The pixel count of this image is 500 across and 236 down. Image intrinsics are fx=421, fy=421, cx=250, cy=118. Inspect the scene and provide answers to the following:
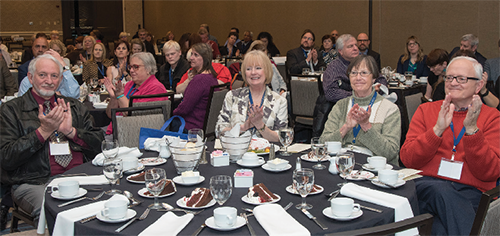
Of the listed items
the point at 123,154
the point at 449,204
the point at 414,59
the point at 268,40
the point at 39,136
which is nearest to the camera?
the point at 449,204

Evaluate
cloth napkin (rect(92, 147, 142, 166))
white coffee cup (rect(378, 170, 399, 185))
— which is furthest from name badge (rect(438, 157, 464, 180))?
cloth napkin (rect(92, 147, 142, 166))

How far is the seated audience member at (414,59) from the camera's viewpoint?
7.19 metres

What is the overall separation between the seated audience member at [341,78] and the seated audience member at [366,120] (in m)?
1.23

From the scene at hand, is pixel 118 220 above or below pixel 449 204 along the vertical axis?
above

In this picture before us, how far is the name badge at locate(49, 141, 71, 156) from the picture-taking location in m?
2.61

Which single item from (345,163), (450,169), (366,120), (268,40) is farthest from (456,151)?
(268,40)

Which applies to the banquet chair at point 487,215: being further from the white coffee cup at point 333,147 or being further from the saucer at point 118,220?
the saucer at point 118,220

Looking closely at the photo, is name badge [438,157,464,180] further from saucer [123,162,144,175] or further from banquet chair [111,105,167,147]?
banquet chair [111,105,167,147]

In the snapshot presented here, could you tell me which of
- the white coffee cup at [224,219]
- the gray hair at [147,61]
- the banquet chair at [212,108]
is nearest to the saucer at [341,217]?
the white coffee cup at [224,219]

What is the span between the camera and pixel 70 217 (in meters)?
1.59

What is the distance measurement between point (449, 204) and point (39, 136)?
2.35m

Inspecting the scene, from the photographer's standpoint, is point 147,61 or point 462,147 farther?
point 147,61

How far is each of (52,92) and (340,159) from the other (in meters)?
1.95

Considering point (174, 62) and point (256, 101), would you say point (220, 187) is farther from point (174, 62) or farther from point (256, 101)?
point (174, 62)
